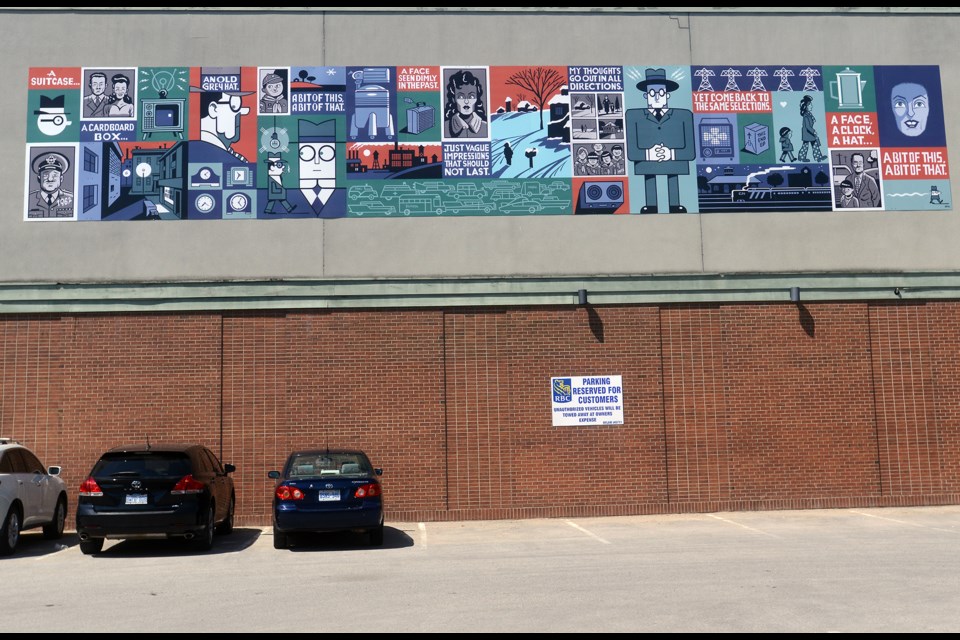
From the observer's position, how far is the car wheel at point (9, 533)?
14.2m

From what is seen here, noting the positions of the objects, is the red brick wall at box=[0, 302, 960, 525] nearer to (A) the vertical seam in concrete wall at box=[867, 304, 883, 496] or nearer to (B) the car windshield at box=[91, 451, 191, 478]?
(A) the vertical seam in concrete wall at box=[867, 304, 883, 496]

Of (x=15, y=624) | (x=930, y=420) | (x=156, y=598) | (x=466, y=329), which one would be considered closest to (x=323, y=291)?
(x=466, y=329)

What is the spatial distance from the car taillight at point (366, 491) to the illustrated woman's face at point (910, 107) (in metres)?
14.0

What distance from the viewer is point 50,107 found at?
1973 cm

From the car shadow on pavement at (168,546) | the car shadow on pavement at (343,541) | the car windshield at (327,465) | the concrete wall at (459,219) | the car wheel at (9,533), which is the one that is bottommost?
the car shadow on pavement at (343,541)

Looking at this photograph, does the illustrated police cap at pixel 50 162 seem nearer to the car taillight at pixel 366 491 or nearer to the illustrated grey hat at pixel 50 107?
the illustrated grey hat at pixel 50 107

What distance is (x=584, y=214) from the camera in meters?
19.8

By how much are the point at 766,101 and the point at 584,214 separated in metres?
4.76

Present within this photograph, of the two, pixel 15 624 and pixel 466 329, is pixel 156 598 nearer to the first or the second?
pixel 15 624

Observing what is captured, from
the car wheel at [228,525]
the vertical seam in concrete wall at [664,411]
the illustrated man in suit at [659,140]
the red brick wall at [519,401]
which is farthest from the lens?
the illustrated man in suit at [659,140]

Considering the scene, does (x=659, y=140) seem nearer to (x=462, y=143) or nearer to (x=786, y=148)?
(x=786, y=148)

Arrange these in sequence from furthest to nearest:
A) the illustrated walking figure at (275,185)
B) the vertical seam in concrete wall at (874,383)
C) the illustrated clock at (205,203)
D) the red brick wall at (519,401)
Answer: the vertical seam in concrete wall at (874,383)
the illustrated walking figure at (275,185)
the illustrated clock at (205,203)
the red brick wall at (519,401)

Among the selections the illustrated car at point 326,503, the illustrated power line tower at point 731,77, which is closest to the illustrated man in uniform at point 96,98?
the illustrated car at point 326,503

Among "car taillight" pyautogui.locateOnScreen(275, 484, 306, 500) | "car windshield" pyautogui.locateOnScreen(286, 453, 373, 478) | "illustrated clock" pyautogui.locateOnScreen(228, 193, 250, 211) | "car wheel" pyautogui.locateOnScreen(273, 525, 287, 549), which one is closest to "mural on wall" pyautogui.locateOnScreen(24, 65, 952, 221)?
"illustrated clock" pyautogui.locateOnScreen(228, 193, 250, 211)
